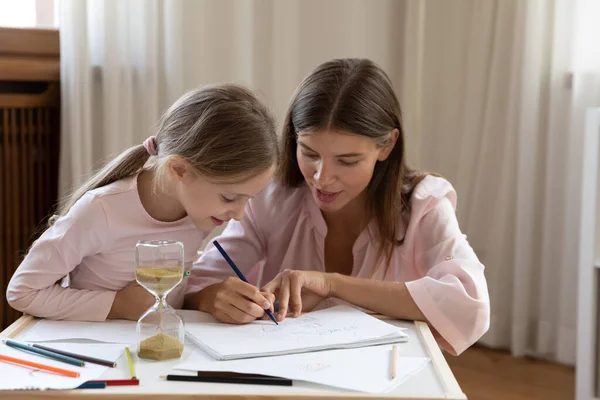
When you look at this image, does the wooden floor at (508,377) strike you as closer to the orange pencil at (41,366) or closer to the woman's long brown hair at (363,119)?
the woman's long brown hair at (363,119)

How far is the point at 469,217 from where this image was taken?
312 cm

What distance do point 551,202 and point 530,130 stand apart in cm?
27

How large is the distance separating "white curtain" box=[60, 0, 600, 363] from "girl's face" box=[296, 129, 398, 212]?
1.00 meters

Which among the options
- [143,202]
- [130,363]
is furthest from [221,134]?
[130,363]

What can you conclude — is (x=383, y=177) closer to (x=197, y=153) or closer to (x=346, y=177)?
(x=346, y=177)

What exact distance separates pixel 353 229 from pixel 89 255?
0.66 meters

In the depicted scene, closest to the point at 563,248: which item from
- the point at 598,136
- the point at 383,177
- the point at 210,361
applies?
the point at 598,136

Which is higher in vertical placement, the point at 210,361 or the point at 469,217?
the point at 210,361

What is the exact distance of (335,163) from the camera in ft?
5.49

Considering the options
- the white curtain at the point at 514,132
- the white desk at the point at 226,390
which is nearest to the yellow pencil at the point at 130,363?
the white desk at the point at 226,390

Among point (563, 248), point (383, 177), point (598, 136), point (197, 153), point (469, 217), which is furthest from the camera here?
point (469, 217)

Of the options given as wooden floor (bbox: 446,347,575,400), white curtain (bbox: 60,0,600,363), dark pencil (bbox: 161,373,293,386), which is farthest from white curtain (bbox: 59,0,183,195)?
dark pencil (bbox: 161,373,293,386)

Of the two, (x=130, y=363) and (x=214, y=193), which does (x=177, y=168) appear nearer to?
(x=214, y=193)

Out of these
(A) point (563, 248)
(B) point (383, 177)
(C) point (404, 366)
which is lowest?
(A) point (563, 248)
